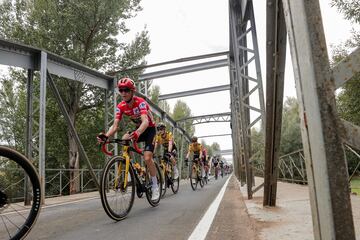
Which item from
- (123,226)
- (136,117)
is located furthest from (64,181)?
(123,226)

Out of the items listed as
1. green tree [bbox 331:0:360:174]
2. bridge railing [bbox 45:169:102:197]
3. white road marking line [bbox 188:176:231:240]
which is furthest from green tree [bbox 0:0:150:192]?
white road marking line [bbox 188:176:231:240]

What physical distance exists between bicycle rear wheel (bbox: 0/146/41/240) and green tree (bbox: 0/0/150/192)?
55.9 feet

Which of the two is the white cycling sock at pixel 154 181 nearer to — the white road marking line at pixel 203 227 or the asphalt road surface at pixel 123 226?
the asphalt road surface at pixel 123 226

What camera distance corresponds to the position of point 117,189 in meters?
4.96

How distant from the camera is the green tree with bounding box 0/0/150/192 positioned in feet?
60.8

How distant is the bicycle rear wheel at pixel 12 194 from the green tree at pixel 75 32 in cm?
1704

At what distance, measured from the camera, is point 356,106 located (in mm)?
17672

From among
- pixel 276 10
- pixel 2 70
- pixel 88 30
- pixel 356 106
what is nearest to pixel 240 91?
pixel 276 10

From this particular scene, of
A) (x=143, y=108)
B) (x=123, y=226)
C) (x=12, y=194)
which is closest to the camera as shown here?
(x=12, y=194)

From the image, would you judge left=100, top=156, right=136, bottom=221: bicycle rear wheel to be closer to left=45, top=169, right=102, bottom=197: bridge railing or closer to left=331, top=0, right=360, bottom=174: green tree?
left=45, top=169, right=102, bottom=197: bridge railing

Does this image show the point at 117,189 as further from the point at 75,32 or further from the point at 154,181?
the point at 75,32

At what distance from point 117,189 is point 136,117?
1.47 metres

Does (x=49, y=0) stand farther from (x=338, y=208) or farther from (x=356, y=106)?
(x=338, y=208)

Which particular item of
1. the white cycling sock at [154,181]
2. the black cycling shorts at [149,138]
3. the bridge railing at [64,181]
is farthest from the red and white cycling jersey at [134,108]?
the bridge railing at [64,181]
